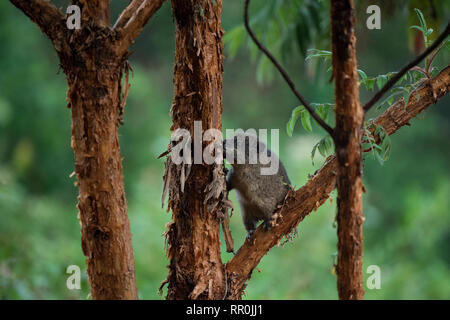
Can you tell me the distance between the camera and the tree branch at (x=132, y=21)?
1.05m

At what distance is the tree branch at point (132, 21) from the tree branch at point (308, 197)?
0.57 metres

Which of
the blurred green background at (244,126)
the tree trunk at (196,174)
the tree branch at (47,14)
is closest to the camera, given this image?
the tree branch at (47,14)

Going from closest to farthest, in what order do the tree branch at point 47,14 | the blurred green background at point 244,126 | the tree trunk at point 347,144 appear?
the tree trunk at point 347,144, the tree branch at point 47,14, the blurred green background at point 244,126

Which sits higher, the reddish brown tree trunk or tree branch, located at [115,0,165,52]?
tree branch, located at [115,0,165,52]

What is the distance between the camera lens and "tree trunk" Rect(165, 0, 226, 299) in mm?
1151

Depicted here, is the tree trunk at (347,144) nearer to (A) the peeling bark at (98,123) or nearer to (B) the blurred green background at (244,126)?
(A) the peeling bark at (98,123)

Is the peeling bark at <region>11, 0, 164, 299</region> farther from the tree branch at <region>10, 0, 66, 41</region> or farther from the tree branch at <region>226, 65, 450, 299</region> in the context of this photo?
the tree branch at <region>226, 65, 450, 299</region>

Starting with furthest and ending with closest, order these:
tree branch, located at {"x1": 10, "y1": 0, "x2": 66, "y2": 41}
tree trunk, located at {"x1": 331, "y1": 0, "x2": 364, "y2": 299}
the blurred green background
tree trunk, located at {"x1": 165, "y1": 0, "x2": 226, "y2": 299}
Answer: the blurred green background
tree trunk, located at {"x1": 165, "y1": 0, "x2": 226, "y2": 299}
tree branch, located at {"x1": 10, "y1": 0, "x2": 66, "y2": 41}
tree trunk, located at {"x1": 331, "y1": 0, "x2": 364, "y2": 299}

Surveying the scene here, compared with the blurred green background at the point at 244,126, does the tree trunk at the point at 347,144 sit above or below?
below

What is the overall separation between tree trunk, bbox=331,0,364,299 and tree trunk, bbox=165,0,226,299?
335 mm

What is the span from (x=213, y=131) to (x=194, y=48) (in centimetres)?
20

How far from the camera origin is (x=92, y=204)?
41.7 inches

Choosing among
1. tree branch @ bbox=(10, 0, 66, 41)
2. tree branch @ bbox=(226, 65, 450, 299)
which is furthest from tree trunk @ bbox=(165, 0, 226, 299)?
tree branch @ bbox=(10, 0, 66, 41)

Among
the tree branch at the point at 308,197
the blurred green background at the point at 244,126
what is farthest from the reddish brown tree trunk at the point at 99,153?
the blurred green background at the point at 244,126
